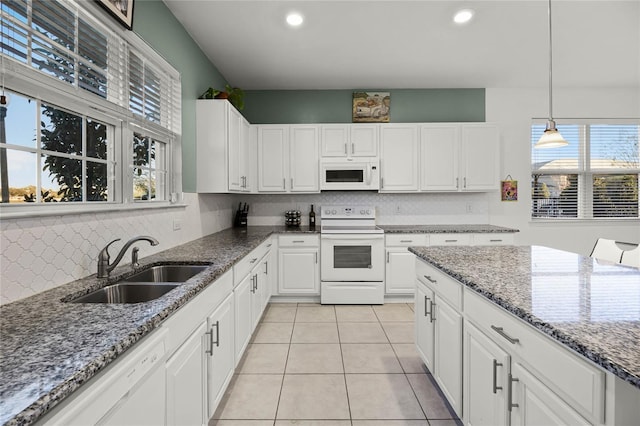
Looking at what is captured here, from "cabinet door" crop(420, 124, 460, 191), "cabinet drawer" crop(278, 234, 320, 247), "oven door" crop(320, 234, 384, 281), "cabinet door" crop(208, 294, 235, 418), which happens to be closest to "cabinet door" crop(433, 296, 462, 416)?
"cabinet door" crop(208, 294, 235, 418)

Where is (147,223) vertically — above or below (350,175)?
below

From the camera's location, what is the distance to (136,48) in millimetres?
2156

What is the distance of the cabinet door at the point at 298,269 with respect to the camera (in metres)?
3.98

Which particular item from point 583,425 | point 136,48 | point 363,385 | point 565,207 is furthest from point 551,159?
point 136,48

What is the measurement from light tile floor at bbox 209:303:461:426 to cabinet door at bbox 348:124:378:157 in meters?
2.00

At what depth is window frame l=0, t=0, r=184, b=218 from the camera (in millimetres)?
1378

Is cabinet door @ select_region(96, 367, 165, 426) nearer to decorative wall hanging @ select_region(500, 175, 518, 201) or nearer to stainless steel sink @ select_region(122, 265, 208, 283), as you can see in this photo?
stainless steel sink @ select_region(122, 265, 208, 283)

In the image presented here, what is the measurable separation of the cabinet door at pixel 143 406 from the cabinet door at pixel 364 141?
3449mm

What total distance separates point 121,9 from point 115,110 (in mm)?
571

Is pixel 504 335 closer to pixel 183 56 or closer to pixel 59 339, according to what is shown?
pixel 59 339

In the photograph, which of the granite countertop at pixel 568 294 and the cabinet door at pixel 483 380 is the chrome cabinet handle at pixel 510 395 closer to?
the cabinet door at pixel 483 380

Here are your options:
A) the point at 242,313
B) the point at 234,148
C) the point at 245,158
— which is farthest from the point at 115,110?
the point at 245,158

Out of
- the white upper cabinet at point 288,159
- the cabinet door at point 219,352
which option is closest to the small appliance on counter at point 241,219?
the white upper cabinet at point 288,159

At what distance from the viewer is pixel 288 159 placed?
4242mm
